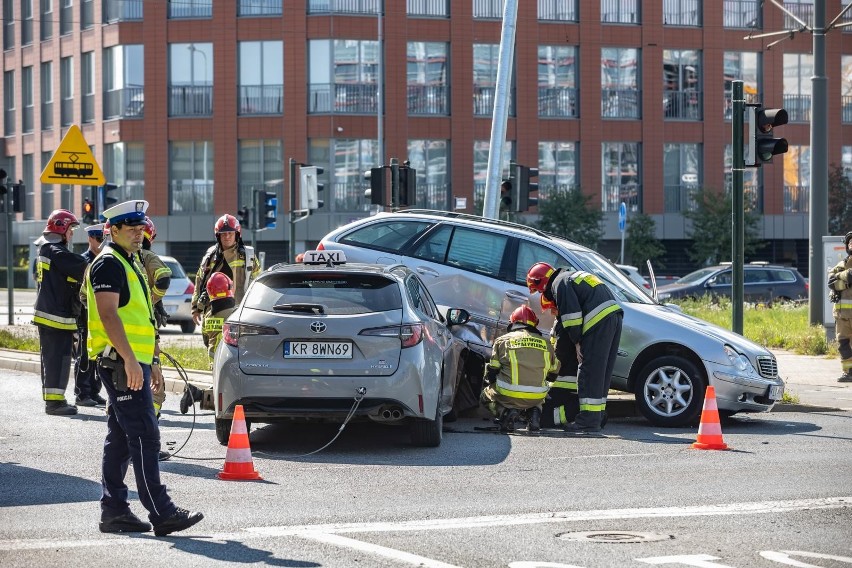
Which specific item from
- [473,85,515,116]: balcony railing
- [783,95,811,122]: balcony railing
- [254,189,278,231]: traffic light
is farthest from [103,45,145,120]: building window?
[783,95,811,122]: balcony railing

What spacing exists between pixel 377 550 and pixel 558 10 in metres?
46.7

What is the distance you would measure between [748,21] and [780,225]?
7.75 m

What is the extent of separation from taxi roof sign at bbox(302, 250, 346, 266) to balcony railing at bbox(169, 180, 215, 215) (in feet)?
129

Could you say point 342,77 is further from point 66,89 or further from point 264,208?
point 264,208

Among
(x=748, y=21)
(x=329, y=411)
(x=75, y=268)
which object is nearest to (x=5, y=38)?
(x=748, y=21)

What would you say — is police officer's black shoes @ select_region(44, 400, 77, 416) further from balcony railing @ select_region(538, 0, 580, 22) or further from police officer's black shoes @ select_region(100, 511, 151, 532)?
balcony railing @ select_region(538, 0, 580, 22)

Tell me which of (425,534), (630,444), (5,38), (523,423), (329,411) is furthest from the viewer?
(5,38)

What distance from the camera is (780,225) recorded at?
54.5m

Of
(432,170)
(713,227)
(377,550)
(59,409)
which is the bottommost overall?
(59,409)

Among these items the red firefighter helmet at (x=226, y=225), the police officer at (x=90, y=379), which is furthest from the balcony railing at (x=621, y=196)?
the red firefighter helmet at (x=226, y=225)

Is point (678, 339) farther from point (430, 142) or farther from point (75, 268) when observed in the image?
point (430, 142)

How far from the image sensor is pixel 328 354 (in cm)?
1109

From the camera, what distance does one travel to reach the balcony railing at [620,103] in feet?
171

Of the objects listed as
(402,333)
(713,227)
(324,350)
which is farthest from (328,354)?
(713,227)
